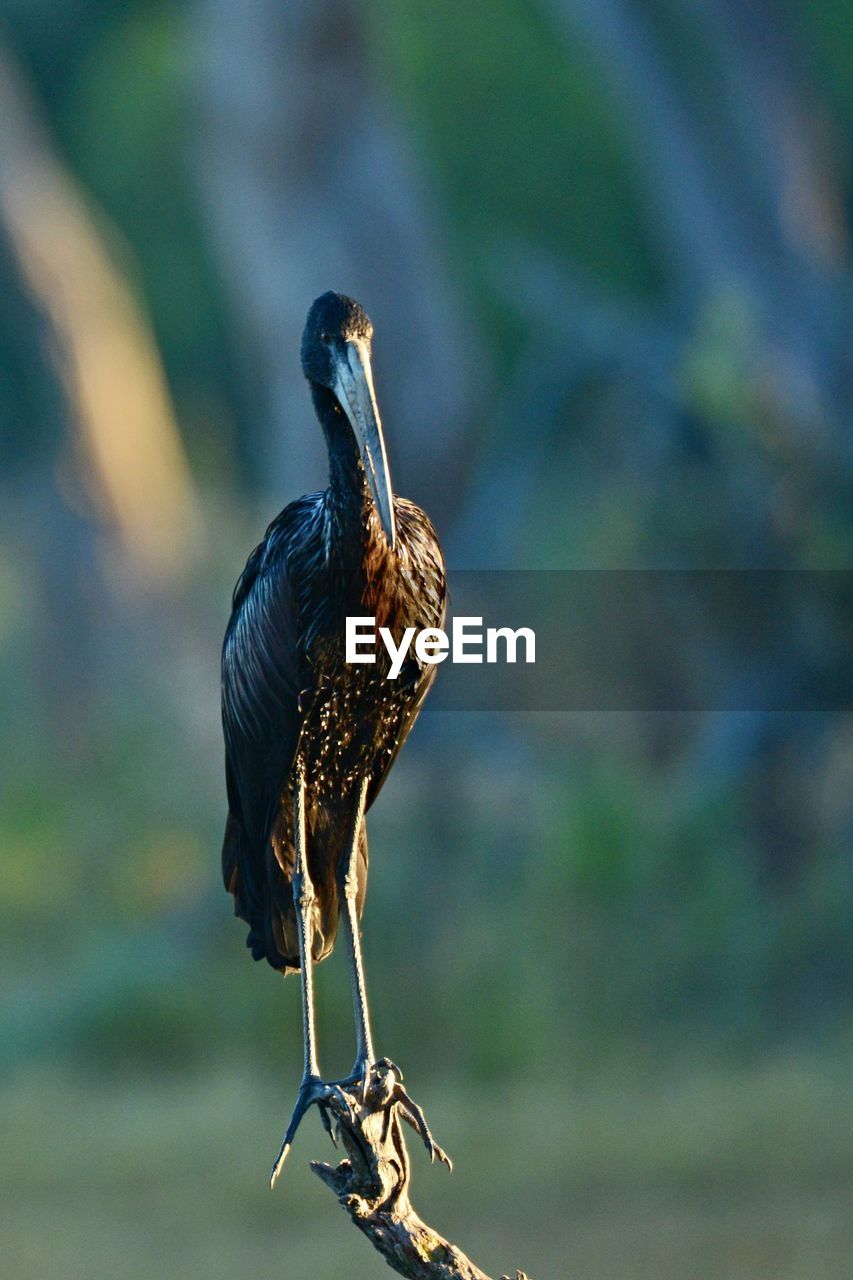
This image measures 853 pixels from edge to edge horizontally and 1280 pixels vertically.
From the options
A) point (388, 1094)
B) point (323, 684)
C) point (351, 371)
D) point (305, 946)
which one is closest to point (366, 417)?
point (351, 371)

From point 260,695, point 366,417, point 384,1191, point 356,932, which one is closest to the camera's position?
point 366,417

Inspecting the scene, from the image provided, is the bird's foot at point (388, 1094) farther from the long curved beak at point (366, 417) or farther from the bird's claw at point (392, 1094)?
the long curved beak at point (366, 417)

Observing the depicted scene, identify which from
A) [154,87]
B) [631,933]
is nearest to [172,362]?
[154,87]

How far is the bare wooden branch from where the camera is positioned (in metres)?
3.32

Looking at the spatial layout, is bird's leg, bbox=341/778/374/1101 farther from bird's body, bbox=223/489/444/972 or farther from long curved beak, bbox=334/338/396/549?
long curved beak, bbox=334/338/396/549

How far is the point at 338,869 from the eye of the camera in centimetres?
371

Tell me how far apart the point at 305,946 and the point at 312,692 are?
44cm

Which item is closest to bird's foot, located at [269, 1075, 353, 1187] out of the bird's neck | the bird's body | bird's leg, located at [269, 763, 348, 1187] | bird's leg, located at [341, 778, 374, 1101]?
bird's leg, located at [269, 763, 348, 1187]

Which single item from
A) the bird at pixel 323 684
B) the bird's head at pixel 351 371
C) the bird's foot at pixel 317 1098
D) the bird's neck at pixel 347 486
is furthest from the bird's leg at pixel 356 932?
the bird's head at pixel 351 371

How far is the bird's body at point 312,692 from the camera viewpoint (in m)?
3.34

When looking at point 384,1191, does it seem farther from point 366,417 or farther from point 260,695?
point 366,417

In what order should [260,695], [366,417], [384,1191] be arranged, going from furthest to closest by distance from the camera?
[260,695], [384,1191], [366,417]

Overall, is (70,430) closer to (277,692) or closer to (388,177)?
(388,177)

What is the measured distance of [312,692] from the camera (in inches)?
133
